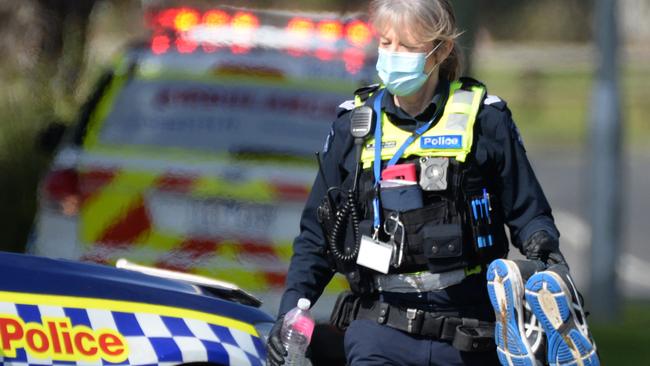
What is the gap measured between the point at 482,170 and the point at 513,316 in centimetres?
45

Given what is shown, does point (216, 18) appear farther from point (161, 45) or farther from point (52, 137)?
point (52, 137)

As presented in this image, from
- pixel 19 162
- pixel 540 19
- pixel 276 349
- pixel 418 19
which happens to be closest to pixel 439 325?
pixel 276 349

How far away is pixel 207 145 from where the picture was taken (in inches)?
276

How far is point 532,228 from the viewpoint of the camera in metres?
3.85

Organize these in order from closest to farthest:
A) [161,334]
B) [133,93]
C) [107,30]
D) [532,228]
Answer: [532,228]
[161,334]
[133,93]
[107,30]

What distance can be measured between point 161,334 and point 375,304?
0.70 metres

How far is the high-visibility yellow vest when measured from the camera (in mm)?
3857

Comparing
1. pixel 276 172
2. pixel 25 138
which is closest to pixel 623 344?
pixel 276 172

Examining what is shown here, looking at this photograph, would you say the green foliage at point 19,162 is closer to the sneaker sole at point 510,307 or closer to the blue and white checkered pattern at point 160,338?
the blue and white checkered pattern at point 160,338

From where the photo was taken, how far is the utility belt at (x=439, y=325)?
12.4ft

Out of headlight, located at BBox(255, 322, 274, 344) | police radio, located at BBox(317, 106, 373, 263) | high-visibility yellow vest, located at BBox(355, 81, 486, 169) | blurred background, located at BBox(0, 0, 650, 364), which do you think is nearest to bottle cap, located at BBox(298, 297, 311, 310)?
police radio, located at BBox(317, 106, 373, 263)

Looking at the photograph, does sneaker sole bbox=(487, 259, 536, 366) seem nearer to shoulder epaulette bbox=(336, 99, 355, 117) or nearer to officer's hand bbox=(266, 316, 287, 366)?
officer's hand bbox=(266, 316, 287, 366)

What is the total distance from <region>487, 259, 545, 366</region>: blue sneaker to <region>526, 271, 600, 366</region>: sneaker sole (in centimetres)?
4

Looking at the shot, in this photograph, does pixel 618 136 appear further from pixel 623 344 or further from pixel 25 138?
pixel 25 138
